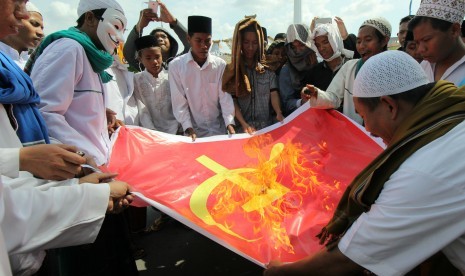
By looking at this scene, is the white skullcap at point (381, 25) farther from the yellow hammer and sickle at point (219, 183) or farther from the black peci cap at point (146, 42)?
the black peci cap at point (146, 42)

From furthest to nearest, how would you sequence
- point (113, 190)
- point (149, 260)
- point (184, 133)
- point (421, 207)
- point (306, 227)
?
point (184, 133)
point (149, 260)
point (306, 227)
point (113, 190)
point (421, 207)

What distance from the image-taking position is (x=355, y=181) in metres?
1.47

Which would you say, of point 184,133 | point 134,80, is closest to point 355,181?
point 184,133

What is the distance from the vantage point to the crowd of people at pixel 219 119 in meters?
1.20

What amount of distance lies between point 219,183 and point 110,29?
1.52 m

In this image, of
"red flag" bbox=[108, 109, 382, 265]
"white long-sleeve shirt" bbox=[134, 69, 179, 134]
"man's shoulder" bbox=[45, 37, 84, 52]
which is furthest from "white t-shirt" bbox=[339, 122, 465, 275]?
"white long-sleeve shirt" bbox=[134, 69, 179, 134]

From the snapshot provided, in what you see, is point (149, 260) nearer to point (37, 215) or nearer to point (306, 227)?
point (306, 227)

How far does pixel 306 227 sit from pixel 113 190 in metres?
1.22

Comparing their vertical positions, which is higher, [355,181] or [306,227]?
[355,181]

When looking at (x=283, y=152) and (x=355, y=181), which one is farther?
(x=283, y=152)

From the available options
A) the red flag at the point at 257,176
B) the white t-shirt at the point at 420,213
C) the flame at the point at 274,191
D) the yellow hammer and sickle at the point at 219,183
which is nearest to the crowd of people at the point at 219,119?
the white t-shirt at the point at 420,213

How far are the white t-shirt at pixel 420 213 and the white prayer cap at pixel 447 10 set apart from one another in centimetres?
159

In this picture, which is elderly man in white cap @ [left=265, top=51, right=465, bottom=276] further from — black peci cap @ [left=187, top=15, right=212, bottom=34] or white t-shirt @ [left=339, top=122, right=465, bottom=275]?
black peci cap @ [left=187, top=15, right=212, bottom=34]

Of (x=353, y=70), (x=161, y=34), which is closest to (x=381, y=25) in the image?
(x=353, y=70)
